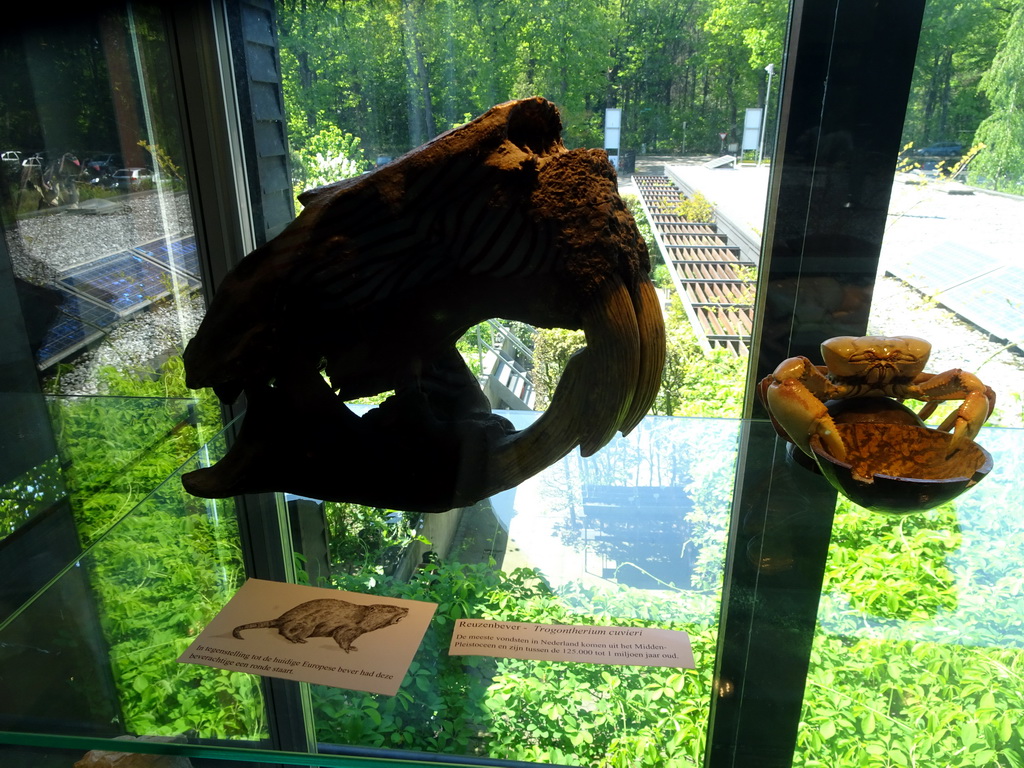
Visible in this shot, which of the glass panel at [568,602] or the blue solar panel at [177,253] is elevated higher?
the blue solar panel at [177,253]

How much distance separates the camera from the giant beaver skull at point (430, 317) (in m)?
0.84

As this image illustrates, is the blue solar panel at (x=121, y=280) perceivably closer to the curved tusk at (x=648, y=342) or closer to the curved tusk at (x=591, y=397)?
the curved tusk at (x=591, y=397)

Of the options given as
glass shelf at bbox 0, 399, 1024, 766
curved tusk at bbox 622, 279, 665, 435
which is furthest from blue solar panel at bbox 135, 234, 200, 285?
curved tusk at bbox 622, 279, 665, 435

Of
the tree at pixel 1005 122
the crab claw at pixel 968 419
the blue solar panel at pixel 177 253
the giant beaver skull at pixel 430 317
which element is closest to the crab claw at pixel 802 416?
the crab claw at pixel 968 419

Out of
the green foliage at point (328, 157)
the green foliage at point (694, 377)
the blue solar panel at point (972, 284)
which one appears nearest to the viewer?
the green foliage at point (328, 157)

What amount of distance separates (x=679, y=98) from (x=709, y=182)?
0.62 feet

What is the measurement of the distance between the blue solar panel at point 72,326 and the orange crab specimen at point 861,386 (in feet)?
4.20

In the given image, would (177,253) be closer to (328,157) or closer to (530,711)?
(328,157)

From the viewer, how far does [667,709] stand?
894mm

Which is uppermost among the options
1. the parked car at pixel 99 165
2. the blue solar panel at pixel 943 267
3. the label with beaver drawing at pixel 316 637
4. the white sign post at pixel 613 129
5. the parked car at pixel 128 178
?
the white sign post at pixel 613 129

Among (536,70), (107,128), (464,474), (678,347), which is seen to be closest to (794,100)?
(536,70)

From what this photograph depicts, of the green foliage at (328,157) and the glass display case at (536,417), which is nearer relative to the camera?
the glass display case at (536,417)

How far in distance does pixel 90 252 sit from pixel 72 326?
150mm

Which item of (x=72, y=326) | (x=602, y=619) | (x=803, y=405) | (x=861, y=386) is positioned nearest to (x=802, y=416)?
(x=803, y=405)
